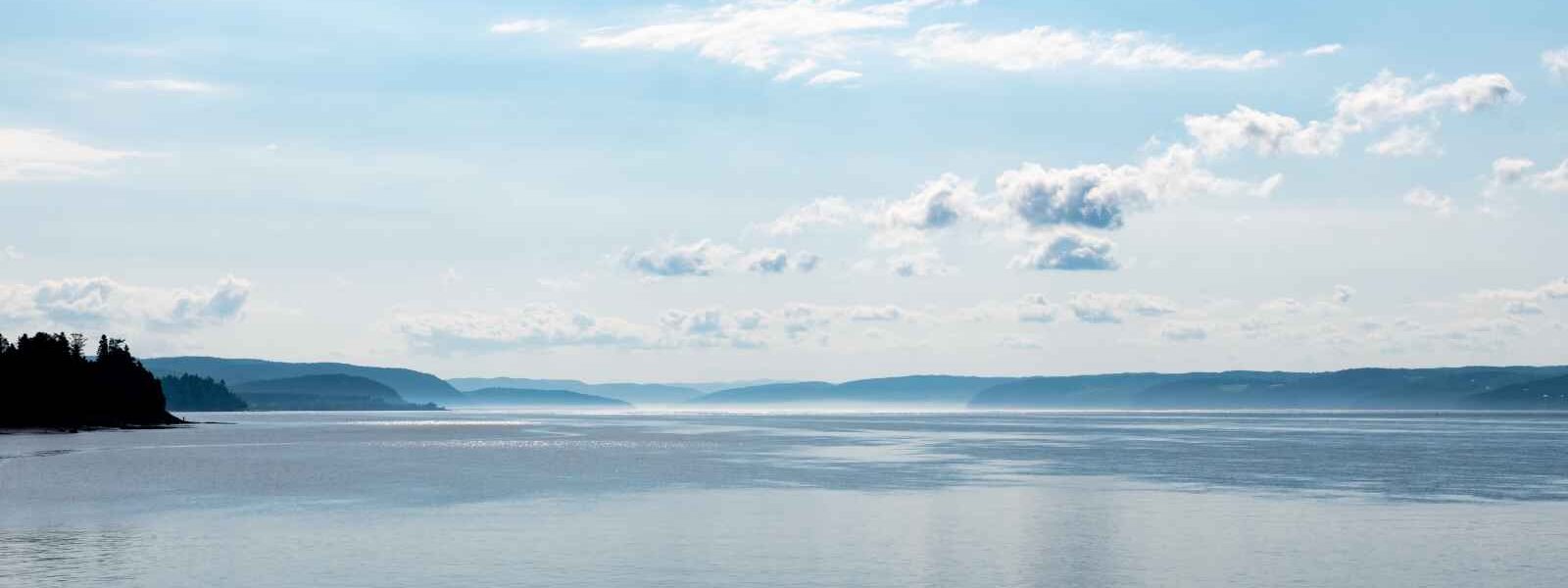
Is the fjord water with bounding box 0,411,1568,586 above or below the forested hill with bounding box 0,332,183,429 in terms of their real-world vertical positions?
below

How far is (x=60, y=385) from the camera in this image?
173m

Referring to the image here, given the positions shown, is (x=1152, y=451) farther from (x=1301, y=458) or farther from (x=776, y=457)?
(x=776, y=457)

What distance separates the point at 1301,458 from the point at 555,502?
64368 millimetres

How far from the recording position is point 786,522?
53.8m

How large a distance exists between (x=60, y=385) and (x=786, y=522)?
481ft

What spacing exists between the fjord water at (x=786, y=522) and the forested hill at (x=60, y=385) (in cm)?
7201

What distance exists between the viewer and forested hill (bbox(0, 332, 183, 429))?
538 ft

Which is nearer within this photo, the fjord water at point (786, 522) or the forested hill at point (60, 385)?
the fjord water at point (786, 522)

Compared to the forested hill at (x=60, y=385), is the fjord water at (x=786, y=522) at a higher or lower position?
lower

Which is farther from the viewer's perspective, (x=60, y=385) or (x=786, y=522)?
(x=60, y=385)

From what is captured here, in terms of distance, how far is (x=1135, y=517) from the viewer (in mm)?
55469

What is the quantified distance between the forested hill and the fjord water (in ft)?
236

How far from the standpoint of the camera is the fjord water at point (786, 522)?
39.6 meters

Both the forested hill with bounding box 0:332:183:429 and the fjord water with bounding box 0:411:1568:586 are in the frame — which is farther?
the forested hill with bounding box 0:332:183:429
